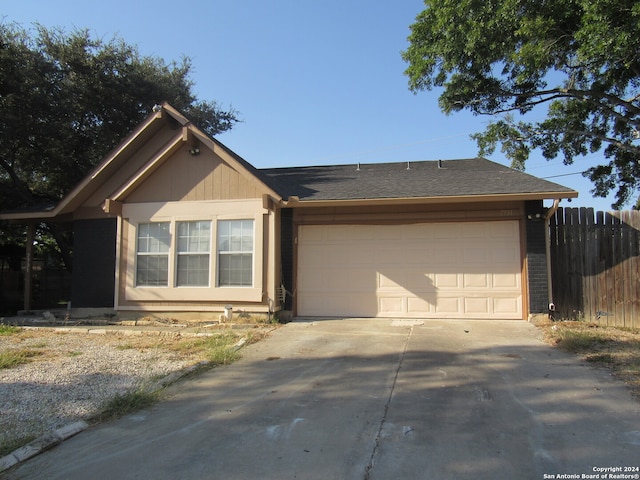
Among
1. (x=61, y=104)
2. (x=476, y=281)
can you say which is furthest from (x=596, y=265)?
(x=61, y=104)

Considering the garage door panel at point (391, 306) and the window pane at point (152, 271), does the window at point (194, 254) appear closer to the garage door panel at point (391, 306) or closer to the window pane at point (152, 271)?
the window pane at point (152, 271)

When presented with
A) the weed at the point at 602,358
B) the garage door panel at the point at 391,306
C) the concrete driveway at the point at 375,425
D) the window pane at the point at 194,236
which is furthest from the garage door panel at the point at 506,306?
the window pane at the point at 194,236

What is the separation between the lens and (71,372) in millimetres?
6098

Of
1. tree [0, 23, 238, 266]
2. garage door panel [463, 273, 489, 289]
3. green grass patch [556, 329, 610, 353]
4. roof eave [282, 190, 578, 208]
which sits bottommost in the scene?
green grass patch [556, 329, 610, 353]

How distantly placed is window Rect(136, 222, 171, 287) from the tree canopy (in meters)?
6.82

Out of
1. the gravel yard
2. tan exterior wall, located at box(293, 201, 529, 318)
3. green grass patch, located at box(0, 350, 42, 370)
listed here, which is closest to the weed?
tan exterior wall, located at box(293, 201, 529, 318)

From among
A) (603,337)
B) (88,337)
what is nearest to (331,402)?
(603,337)

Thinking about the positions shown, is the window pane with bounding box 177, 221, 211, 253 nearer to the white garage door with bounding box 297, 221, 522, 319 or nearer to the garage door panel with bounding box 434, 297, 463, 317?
the white garage door with bounding box 297, 221, 522, 319

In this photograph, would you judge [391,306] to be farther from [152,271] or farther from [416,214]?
[152,271]

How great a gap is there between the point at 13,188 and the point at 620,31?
17915mm

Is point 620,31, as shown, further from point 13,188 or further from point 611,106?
point 13,188

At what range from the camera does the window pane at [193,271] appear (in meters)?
10.3

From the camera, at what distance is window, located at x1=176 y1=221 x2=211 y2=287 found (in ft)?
34.0

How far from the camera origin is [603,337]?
25.2 feet
